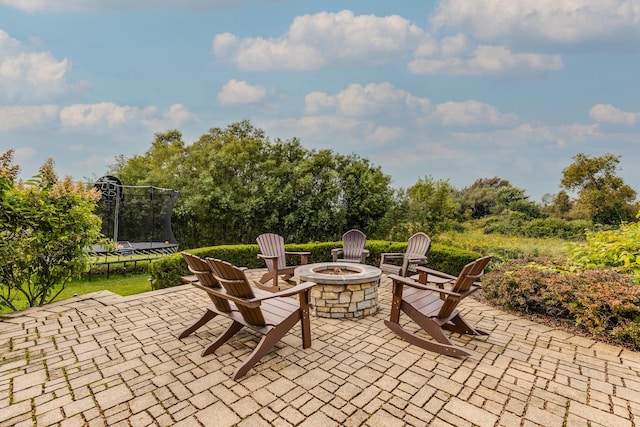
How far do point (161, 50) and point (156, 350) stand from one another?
26.5 feet

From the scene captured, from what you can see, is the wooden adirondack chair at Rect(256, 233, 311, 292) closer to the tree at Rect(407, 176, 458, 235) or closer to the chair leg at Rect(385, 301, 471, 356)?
the chair leg at Rect(385, 301, 471, 356)

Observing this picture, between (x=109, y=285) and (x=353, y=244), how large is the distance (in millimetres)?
4867

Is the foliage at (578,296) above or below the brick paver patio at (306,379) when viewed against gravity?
above

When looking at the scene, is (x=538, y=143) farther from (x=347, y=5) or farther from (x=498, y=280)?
(x=498, y=280)

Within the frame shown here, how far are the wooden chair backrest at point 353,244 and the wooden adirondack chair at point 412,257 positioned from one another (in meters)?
0.65

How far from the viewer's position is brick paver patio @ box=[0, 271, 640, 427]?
1.97 m

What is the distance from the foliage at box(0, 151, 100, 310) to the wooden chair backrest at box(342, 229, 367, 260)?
13.3 ft

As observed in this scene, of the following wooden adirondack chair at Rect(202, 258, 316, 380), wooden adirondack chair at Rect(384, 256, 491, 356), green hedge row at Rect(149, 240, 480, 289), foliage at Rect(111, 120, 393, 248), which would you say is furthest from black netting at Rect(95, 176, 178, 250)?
wooden adirondack chair at Rect(384, 256, 491, 356)

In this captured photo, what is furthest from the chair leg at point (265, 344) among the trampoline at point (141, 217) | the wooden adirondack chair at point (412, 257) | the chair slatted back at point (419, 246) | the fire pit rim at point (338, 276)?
the trampoline at point (141, 217)

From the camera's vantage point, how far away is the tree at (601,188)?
19.4 metres

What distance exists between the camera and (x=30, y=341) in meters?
3.00

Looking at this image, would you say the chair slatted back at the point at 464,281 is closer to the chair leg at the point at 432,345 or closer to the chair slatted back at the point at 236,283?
the chair leg at the point at 432,345

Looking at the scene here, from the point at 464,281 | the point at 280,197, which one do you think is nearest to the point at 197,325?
the point at 464,281

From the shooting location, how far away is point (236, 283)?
2.44m
